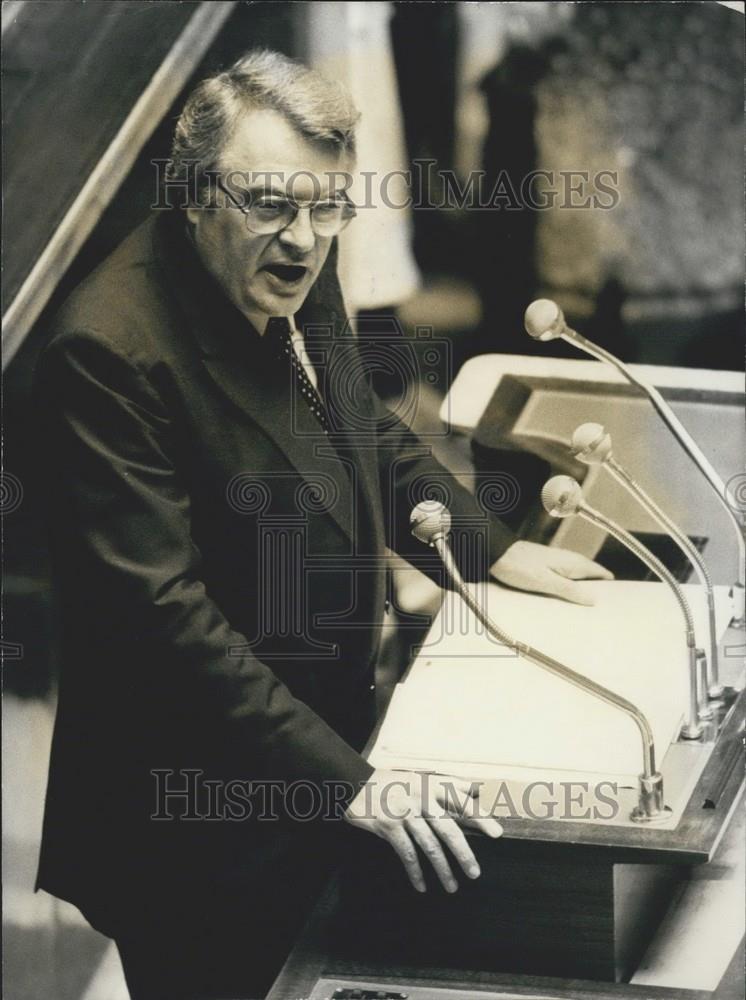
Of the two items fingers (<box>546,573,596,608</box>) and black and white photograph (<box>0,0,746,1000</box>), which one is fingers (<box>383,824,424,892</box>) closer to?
black and white photograph (<box>0,0,746,1000</box>)

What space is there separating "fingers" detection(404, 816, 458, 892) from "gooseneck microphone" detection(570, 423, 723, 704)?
45 cm

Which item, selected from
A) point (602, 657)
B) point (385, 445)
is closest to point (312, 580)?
point (385, 445)

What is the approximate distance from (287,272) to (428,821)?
829 millimetres

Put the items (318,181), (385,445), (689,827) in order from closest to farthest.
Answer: (689,827), (318,181), (385,445)

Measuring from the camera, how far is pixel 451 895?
2.48 meters

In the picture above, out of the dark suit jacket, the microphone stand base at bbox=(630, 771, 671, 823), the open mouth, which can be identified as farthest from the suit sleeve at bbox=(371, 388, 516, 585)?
the microphone stand base at bbox=(630, 771, 671, 823)

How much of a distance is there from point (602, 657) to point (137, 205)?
38.8 inches

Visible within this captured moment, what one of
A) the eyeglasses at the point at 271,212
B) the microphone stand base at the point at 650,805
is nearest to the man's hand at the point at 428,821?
the microphone stand base at the point at 650,805

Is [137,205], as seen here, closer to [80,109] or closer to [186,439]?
[80,109]

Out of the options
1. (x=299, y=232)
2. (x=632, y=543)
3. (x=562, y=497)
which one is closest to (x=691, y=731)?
(x=632, y=543)

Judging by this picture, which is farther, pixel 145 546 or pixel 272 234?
pixel 272 234

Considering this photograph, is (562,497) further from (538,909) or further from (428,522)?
Answer: (538,909)

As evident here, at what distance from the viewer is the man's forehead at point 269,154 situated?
2482 millimetres

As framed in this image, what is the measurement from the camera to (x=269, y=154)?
248 centimetres
